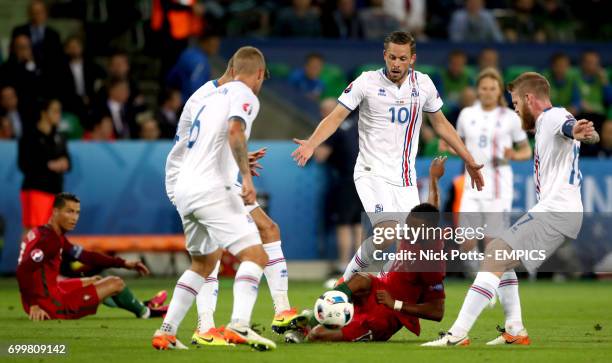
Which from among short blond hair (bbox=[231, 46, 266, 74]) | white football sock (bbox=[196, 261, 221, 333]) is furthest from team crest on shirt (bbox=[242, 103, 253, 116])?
white football sock (bbox=[196, 261, 221, 333])

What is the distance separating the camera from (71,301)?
11.5 meters

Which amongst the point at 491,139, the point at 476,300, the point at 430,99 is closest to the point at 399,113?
the point at 430,99

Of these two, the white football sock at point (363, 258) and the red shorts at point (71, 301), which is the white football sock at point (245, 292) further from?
the red shorts at point (71, 301)

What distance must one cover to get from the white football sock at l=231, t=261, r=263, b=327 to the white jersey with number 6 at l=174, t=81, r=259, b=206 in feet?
2.10

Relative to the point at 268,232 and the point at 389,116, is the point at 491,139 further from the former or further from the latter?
the point at 268,232

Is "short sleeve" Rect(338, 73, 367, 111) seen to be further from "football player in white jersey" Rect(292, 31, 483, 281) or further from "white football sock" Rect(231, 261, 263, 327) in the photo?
"white football sock" Rect(231, 261, 263, 327)

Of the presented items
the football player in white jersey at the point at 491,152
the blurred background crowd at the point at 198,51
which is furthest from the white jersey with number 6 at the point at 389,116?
the blurred background crowd at the point at 198,51

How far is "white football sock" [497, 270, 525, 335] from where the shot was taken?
9.62m

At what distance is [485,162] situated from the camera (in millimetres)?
14164

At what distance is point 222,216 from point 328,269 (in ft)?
31.8

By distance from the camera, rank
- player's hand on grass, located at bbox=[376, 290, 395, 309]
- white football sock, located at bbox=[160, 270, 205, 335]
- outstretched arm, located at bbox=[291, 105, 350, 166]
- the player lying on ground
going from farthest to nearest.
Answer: the player lying on ground, outstretched arm, located at bbox=[291, 105, 350, 166], player's hand on grass, located at bbox=[376, 290, 395, 309], white football sock, located at bbox=[160, 270, 205, 335]

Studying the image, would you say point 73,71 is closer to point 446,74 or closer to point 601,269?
point 446,74

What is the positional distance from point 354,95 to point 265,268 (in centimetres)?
182

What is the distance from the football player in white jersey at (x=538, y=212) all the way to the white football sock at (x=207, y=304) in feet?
5.77
